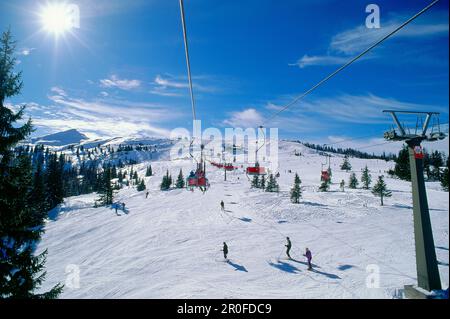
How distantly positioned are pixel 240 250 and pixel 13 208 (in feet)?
43.9

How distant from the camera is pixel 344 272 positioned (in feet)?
41.5

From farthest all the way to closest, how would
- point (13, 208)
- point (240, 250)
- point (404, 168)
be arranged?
point (404, 168), point (240, 250), point (13, 208)

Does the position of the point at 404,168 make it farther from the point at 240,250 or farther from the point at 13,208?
the point at 13,208

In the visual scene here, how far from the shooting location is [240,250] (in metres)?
16.8

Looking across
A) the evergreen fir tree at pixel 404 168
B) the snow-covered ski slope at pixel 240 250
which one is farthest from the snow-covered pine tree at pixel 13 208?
the evergreen fir tree at pixel 404 168

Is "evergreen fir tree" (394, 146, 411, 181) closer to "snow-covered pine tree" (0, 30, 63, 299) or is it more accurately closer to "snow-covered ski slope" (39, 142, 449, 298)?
"snow-covered ski slope" (39, 142, 449, 298)

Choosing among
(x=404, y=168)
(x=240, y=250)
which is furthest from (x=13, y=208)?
(x=404, y=168)

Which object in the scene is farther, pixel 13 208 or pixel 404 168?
pixel 404 168

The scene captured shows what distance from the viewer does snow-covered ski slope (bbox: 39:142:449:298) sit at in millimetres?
11453

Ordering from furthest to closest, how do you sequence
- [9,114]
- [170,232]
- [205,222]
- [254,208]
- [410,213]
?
1. [254,208]
2. [410,213]
3. [205,222]
4. [170,232]
5. [9,114]

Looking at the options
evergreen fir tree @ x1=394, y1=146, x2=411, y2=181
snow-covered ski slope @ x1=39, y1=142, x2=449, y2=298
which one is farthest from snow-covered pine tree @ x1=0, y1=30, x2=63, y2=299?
evergreen fir tree @ x1=394, y1=146, x2=411, y2=181
